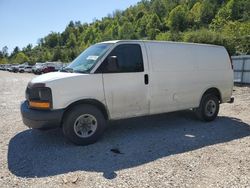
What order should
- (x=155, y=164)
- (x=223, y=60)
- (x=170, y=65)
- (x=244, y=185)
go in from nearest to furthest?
1. (x=244, y=185)
2. (x=155, y=164)
3. (x=170, y=65)
4. (x=223, y=60)

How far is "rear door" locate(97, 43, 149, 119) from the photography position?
5.70 metres

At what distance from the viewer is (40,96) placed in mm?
5168

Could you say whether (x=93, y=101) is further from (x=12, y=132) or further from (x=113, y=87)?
(x=12, y=132)

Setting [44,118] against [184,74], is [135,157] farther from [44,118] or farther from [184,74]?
[184,74]

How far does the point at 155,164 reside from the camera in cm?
466

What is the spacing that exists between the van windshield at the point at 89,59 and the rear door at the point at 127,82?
0.18 meters

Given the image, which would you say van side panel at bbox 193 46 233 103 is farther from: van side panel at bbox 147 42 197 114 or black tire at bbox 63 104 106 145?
black tire at bbox 63 104 106 145

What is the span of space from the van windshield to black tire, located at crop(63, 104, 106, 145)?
2.63 ft

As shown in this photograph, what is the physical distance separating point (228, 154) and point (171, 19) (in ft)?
282

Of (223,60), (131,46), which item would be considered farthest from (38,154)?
(223,60)

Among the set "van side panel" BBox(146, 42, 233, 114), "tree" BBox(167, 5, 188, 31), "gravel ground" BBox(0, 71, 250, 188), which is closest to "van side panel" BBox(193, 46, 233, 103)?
"van side panel" BBox(146, 42, 233, 114)

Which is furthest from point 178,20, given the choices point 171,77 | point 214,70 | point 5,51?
point 5,51

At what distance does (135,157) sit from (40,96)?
2.13 metres

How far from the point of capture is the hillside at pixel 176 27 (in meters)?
29.0
